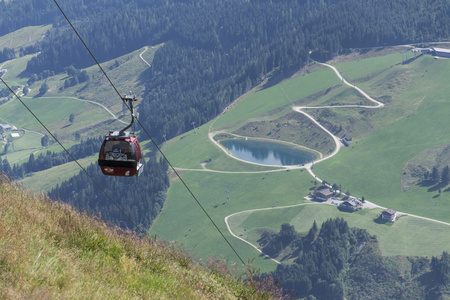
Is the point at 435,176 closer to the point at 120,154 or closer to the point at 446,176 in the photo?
the point at 446,176

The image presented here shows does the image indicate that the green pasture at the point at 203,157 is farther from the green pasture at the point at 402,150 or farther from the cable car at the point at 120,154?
the cable car at the point at 120,154

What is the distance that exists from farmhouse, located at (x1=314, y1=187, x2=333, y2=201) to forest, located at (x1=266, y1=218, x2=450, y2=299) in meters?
9.39

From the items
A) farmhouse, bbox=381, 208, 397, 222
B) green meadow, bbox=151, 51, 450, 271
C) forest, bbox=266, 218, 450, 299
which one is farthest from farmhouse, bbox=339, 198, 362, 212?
farmhouse, bbox=381, 208, 397, 222

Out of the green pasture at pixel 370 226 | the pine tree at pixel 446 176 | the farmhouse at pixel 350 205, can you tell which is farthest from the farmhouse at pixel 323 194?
the pine tree at pixel 446 176

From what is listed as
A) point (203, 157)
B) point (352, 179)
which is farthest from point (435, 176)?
point (203, 157)

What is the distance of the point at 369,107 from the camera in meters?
182

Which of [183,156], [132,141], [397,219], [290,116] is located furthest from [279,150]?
[132,141]

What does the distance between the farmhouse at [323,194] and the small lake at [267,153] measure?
20766mm

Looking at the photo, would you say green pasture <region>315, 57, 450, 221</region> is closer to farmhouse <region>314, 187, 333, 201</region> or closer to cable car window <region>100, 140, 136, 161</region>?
farmhouse <region>314, 187, 333, 201</region>

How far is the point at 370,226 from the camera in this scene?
130625 millimetres

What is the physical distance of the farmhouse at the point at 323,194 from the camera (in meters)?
142

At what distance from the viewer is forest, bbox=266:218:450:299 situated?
116 m

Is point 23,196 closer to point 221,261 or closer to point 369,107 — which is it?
point 221,261

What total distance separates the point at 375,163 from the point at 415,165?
10.4 meters
